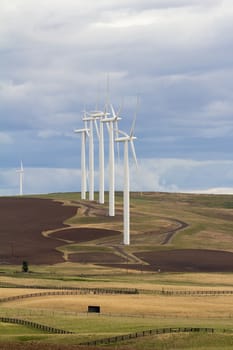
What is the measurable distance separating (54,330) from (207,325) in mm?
14152

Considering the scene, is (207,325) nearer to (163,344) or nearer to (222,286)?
(163,344)

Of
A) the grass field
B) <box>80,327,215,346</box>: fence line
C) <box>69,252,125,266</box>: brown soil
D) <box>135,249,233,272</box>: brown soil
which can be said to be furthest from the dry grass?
<box>69,252,125,266</box>: brown soil

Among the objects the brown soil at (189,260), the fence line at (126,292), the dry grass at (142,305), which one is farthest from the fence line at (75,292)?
the brown soil at (189,260)

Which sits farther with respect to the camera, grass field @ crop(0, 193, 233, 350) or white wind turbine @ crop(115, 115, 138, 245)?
white wind turbine @ crop(115, 115, 138, 245)

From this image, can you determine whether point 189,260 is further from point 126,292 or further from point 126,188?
point 126,292

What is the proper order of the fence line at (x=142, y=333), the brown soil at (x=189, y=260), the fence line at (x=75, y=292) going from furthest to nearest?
the brown soil at (x=189, y=260)
the fence line at (x=75, y=292)
the fence line at (x=142, y=333)

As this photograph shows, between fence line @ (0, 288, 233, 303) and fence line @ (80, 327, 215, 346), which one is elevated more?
fence line @ (0, 288, 233, 303)

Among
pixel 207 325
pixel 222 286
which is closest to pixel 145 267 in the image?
pixel 222 286

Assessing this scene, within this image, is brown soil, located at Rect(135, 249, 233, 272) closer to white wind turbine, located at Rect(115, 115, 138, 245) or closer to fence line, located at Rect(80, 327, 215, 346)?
white wind turbine, located at Rect(115, 115, 138, 245)

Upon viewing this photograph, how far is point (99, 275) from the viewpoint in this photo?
492ft

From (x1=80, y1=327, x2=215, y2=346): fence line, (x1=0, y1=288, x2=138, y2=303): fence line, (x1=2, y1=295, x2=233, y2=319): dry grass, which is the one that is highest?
(x1=0, y1=288, x2=138, y2=303): fence line

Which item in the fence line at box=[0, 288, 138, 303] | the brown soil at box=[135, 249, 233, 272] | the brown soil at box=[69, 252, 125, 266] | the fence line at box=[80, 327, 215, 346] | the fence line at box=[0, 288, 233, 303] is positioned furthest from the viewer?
the brown soil at box=[69, 252, 125, 266]

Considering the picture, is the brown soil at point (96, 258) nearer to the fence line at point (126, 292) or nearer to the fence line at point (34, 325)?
the fence line at point (126, 292)

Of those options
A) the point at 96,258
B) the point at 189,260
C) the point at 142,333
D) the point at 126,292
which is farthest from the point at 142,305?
the point at 96,258
